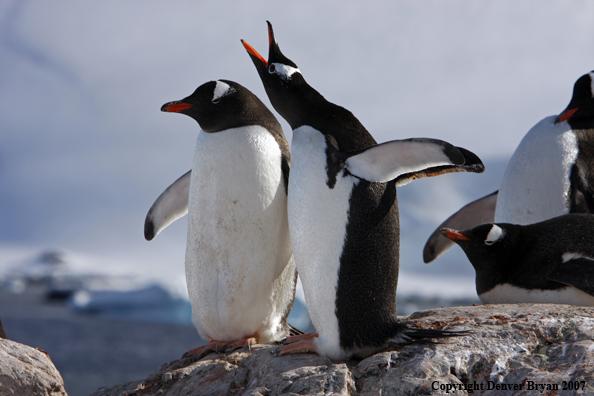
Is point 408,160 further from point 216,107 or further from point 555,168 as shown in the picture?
point 555,168

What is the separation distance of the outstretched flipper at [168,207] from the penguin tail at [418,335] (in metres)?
1.46

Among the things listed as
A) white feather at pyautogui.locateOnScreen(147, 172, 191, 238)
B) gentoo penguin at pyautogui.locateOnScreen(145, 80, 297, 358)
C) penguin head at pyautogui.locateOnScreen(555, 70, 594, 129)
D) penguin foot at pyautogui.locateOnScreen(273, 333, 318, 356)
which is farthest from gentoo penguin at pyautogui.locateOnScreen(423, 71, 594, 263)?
white feather at pyautogui.locateOnScreen(147, 172, 191, 238)

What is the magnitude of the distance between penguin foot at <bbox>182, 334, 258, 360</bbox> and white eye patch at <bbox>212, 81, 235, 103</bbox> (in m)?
1.09

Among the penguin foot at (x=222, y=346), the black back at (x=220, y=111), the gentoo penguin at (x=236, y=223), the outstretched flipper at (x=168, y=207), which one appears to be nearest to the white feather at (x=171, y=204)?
the outstretched flipper at (x=168, y=207)

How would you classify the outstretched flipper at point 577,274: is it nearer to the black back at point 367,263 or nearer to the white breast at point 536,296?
the white breast at point 536,296

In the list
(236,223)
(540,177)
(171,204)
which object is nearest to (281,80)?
(236,223)

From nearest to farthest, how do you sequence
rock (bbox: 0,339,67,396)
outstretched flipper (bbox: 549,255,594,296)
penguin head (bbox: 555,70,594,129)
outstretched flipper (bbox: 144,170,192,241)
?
1. rock (bbox: 0,339,67,396)
2. outstretched flipper (bbox: 549,255,594,296)
3. outstretched flipper (bbox: 144,170,192,241)
4. penguin head (bbox: 555,70,594,129)

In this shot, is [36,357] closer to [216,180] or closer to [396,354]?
[216,180]

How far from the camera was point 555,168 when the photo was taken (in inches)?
122

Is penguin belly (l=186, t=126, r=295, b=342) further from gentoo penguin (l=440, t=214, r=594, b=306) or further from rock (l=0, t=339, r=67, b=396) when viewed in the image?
gentoo penguin (l=440, t=214, r=594, b=306)

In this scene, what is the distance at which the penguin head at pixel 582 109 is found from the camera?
10.6ft

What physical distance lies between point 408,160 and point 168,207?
1508 mm

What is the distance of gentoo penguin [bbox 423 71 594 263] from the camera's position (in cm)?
308

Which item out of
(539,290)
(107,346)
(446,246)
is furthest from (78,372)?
(539,290)
